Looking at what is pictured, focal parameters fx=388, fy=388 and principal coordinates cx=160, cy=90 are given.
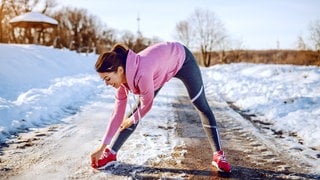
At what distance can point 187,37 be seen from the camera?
159 feet

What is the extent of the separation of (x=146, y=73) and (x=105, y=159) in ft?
3.59

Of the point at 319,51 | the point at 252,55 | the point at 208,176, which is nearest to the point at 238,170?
the point at 208,176

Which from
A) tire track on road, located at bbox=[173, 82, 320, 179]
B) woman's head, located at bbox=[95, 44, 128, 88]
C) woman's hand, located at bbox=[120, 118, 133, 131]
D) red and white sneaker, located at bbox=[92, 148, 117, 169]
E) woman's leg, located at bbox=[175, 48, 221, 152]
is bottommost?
tire track on road, located at bbox=[173, 82, 320, 179]

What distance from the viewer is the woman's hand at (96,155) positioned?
142 inches

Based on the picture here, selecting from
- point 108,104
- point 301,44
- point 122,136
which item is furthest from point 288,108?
point 301,44

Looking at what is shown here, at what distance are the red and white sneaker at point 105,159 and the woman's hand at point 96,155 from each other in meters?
0.01

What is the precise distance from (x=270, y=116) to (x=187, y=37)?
138 feet

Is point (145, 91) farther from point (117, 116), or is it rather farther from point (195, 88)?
point (195, 88)

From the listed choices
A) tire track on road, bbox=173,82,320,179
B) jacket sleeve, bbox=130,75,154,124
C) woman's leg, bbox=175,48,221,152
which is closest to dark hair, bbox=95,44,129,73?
jacket sleeve, bbox=130,75,154,124

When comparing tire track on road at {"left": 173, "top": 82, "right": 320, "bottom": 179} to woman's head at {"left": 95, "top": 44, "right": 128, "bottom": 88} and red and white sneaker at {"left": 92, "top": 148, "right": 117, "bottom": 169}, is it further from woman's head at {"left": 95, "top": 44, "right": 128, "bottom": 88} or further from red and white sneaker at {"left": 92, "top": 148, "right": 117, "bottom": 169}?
woman's head at {"left": 95, "top": 44, "right": 128, "bottom": 88}

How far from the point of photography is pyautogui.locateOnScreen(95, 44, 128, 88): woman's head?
3.07m

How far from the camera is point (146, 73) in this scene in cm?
314

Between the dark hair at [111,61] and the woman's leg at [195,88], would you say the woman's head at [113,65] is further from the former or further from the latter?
the woman's leg at [195,88]

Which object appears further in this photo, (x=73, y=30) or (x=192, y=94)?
(x=73, y=30)
